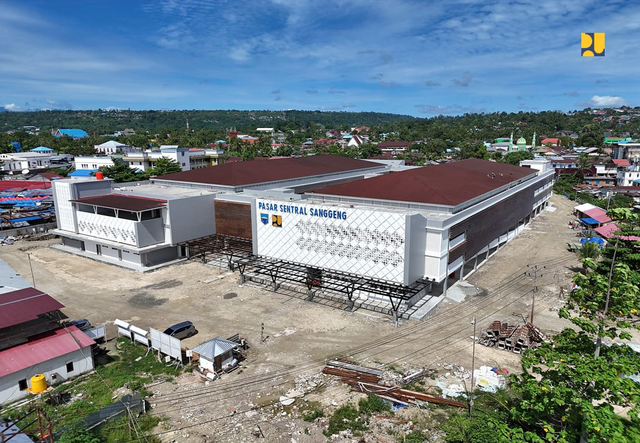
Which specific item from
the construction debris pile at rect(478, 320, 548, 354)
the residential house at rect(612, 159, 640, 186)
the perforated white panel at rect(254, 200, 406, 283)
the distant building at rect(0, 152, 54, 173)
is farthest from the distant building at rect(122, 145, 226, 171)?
the residential house at rect(612, 159, 640, 186)

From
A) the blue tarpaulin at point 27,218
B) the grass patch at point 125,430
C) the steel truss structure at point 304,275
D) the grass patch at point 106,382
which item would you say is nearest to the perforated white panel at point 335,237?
the steel truss structure at point 304,275

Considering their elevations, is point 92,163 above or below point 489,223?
above

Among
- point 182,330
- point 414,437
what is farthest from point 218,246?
point 414,437

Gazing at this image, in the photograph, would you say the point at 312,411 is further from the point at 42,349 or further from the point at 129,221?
the point at 129,221

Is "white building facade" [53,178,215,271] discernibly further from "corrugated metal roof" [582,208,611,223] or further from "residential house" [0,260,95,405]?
"corrugated metal roof" [582,208,611,223]

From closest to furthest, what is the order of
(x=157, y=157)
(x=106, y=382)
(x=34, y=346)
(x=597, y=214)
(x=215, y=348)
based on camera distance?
(x=106, y=382), (x=34, y=346), (x=215, y=348), (x=597, y=214), (x=157, y=157)

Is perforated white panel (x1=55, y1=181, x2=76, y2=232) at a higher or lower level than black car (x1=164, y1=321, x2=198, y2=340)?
higher

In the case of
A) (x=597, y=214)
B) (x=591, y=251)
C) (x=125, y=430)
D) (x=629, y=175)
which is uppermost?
(x=629, y=175)

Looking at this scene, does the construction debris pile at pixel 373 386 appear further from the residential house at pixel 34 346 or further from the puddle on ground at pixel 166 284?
the puddle on ground at pixel 166 284
